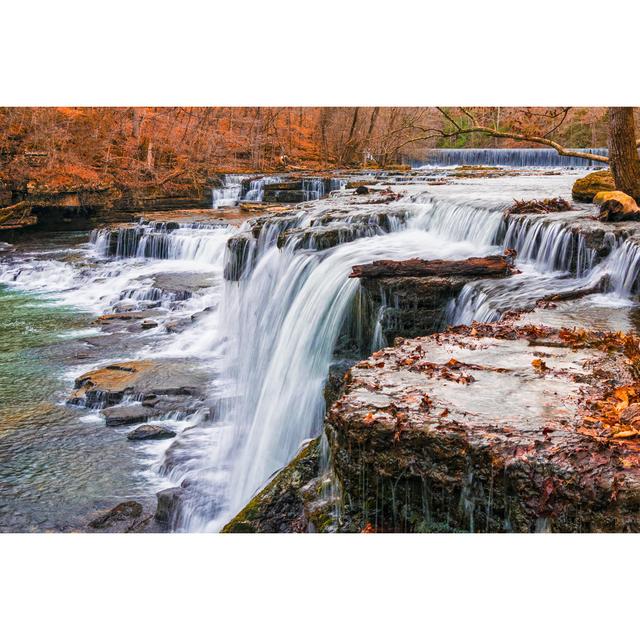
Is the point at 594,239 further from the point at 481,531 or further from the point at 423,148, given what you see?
the point at 481,531

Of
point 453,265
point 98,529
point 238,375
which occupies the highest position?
point 453,265

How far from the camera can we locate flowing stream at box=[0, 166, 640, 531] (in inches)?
216

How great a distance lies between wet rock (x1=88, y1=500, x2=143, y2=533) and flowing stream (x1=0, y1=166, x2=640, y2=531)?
0.16m

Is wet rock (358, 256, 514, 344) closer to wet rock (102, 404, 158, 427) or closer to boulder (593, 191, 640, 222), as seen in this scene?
boulder (593, 191, 640, 222)

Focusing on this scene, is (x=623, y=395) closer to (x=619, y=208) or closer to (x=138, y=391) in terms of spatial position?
(x=619, y=208)

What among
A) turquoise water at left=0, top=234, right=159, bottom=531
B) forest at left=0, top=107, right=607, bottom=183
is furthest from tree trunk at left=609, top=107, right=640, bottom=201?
turquoise water at left=0, top=234, right=159, bottom=531

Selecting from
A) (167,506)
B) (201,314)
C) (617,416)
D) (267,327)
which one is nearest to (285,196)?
(201,314)

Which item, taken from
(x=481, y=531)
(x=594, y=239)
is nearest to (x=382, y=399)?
(x=481, y=531)

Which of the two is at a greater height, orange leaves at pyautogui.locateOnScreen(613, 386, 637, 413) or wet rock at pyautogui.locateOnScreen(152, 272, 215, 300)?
orange leaves at pyautogui.locateOnScreen(613, 386, 637, 413)

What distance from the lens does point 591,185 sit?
7.49m

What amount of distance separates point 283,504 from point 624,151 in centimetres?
430

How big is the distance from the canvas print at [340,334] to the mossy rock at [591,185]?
0.03 m
